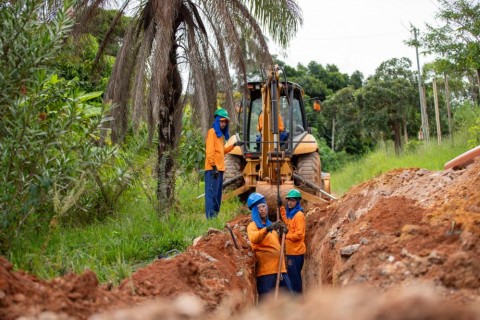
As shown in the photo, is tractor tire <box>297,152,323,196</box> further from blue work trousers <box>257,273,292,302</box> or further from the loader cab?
blue work trousers <box>257,273,292,302</box>

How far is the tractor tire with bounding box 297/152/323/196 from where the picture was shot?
1135cm

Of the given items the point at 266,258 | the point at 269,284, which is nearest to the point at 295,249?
the point at 266,258

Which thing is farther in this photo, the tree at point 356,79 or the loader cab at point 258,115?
the tree at point 356,79

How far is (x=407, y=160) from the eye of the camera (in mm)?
19734

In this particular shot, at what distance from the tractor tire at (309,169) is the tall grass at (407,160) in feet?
20.4

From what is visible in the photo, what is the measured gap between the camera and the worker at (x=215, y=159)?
1012cm

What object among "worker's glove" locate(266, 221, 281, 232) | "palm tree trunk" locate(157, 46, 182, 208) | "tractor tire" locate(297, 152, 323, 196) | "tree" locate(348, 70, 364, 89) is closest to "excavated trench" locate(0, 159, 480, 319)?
"worker's glove" locate(266, 221, 281, 232)

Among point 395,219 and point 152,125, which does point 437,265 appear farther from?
point 152,125

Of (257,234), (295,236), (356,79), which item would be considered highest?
(356,79)

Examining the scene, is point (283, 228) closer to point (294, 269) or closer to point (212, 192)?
point (294, 269)

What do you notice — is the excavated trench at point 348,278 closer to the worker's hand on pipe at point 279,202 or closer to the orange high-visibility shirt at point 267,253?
the orange high-visibility shirt at point 267,253

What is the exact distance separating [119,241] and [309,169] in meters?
4.78

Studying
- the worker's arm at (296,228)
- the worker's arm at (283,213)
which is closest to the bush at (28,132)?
the worker's arm at (296,228)

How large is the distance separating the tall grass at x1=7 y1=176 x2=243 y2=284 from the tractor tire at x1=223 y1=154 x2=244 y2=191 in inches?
45.0
